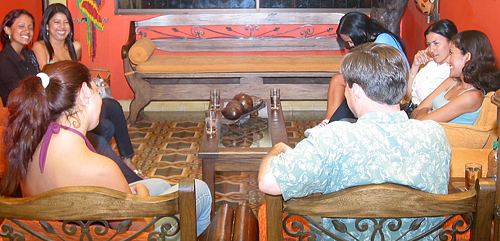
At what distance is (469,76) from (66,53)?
296cm

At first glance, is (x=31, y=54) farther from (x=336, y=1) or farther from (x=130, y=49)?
(x=336, y=1)

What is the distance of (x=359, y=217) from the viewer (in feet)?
4.26

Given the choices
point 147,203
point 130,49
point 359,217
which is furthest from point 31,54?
point 359,217

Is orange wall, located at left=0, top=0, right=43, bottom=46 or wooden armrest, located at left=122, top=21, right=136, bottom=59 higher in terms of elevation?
orange wall, located at left=0, top=0, right=43, bottom=46

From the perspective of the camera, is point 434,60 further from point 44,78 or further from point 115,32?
point 115,32

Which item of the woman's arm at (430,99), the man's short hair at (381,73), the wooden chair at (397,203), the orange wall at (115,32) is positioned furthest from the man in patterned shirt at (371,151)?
the orange wall at (115,32)

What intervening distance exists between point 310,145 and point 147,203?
0.46 meters

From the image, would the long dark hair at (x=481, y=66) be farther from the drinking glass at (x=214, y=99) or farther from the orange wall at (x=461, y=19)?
the drinking glass at (x=214, y=99)

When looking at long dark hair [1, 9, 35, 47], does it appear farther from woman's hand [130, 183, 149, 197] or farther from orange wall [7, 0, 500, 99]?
woman's hand [130, 183, 149, 197]

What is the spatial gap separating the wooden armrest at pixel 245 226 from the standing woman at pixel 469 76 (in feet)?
5.66

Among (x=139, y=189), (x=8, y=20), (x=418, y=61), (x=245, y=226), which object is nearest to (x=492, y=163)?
(x=245, y=226)

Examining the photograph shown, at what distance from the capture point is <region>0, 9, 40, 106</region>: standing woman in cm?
362

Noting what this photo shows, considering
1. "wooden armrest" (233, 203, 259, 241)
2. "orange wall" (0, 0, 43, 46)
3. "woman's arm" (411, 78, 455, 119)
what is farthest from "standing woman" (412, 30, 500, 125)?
"orange wall" (0, 0, 43, 46)

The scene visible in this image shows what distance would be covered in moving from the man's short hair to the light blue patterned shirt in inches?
3.4
